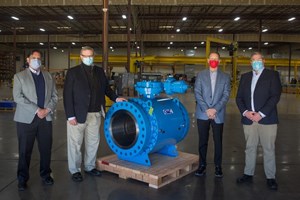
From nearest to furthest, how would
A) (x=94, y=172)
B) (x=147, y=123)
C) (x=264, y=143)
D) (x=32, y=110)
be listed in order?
(x=32, y=110) < (x=264, y=143) < (x=147, y=123) < (x=94, y=172)

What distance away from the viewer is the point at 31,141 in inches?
152

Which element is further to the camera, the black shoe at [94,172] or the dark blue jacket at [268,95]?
the black shoe at [94,172]

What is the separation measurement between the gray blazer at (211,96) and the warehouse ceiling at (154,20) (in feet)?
39.2

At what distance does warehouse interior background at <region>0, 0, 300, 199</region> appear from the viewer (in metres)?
3.99

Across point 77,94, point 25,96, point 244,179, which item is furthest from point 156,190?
point 25,96

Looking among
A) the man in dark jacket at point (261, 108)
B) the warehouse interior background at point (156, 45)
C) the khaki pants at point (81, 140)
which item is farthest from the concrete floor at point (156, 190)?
the man in dark jacket at point (261, 108)

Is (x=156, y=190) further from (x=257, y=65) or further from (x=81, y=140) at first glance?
(x=257, y=65)

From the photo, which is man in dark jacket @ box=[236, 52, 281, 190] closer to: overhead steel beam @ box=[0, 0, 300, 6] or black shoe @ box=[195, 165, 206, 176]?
black shoe @ box=[195, 165, 206, 176]

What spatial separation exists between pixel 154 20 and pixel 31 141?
20.6 m

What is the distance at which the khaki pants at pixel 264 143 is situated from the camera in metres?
3.94

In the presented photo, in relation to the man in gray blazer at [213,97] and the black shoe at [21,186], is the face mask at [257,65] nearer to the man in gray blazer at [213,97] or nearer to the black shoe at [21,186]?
the man in gray blazer at [213,97]

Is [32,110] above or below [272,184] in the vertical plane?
above

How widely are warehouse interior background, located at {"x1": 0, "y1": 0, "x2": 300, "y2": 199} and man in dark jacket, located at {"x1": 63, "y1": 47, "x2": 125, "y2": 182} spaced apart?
1.17ft

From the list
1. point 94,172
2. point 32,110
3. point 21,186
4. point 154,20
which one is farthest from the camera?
point 154,20
